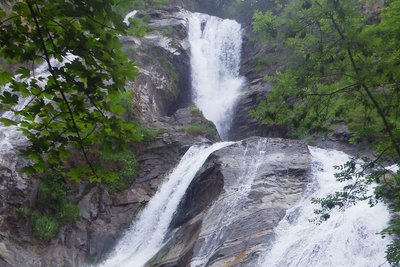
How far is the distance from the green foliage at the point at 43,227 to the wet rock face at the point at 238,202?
13.2ft

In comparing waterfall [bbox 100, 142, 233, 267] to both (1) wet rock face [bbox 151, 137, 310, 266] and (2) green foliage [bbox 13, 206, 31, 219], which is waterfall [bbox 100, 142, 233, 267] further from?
(2) green foliage [bbox 13, 206, 31, 219]

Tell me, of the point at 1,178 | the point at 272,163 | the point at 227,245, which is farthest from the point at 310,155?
the point at 1,178

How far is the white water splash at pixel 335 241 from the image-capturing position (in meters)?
8.85

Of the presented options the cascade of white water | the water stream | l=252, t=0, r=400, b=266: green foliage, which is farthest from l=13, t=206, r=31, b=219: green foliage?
l=252, t=0, r=400, b=266: green foliage

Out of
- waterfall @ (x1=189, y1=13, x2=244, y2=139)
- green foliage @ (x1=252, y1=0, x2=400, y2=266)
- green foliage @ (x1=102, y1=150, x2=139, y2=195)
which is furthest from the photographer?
waterfall @ (x1=189, y1=13, x2=244, y2=139)

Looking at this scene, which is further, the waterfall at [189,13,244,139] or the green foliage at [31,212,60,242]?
the waterfall at [189,13,244,139]

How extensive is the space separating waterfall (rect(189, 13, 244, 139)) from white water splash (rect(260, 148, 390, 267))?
14674 millimetres

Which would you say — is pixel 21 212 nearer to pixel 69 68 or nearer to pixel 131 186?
pixel 131 186

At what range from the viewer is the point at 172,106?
2506 cm

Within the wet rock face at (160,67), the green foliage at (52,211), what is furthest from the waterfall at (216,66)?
the green foliage at (52,211)

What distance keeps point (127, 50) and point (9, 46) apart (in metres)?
21.2

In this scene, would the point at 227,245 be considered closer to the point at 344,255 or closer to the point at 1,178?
the point at 344,255

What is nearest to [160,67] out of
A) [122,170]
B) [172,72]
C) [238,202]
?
[172,72]

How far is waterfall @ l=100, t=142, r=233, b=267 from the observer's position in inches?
550
